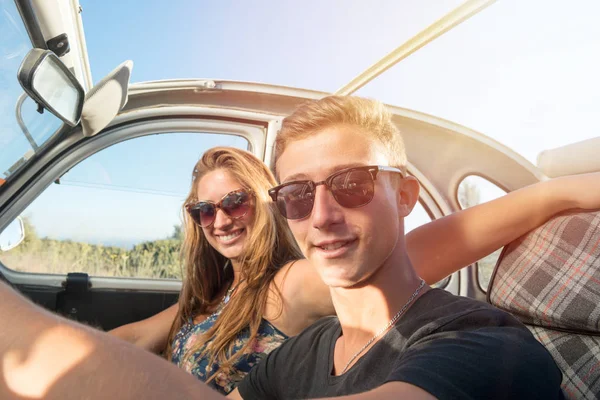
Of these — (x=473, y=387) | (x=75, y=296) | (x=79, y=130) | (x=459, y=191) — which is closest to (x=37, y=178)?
(x=79, y=130)

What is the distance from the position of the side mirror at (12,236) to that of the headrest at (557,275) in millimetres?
2413

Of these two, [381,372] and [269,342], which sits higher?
[381,372]

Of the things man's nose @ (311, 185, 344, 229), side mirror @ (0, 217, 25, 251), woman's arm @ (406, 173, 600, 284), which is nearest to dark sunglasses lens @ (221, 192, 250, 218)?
woman's arm @ (406, 173, 600, 284)

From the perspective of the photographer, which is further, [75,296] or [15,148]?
[75,296]

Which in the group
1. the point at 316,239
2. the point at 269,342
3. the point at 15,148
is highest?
the point at 15,148

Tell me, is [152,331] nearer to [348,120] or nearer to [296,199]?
[296,199]

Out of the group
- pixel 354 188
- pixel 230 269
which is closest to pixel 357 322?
pixel 354 188

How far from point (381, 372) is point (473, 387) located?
0.32 m

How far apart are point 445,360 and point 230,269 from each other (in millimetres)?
1957

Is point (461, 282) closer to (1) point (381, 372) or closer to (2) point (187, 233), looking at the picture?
(2) point (187, 233)

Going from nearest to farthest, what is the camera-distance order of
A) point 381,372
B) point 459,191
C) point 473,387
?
point 473,387 → point 381,372 → point 459,191

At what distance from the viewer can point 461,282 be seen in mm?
3283

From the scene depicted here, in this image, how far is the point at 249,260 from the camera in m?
2.20

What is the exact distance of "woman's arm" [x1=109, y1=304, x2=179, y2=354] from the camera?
8.59ft
